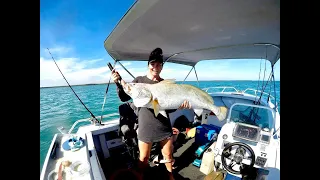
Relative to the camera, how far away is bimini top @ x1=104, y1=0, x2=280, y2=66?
1950 millimetres

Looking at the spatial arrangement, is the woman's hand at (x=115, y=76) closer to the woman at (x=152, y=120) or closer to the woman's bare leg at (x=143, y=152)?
the woman at (x=152, y=120)

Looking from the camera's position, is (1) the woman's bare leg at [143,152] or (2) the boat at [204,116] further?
(1) the woman's bare leg at [143,152]

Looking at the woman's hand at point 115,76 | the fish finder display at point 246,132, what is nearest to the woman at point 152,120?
the woman's hand at point 115,76

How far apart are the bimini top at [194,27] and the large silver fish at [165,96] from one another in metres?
0.90

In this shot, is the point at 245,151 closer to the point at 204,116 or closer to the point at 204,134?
the point at 204,116

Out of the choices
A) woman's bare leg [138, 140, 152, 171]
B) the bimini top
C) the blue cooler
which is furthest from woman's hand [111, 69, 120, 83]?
the blue cooler

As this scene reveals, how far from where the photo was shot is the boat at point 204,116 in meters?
1.98

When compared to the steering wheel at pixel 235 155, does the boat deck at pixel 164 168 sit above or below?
below

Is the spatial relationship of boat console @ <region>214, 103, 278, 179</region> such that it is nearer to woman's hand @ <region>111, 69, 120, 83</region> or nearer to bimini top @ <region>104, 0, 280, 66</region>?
bimini top @ <region>104, 0, 280, 66</region>

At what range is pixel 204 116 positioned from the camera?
12.2 ft
